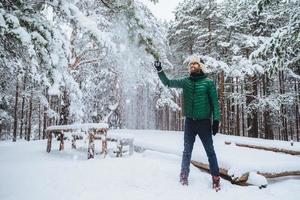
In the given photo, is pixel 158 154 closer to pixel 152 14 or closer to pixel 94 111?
pixel 152 14

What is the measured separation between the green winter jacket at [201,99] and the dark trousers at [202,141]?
5.3 inches

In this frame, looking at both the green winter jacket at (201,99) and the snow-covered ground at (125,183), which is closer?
the snow-covered ground at (125,183)

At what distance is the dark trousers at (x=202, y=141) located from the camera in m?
5.32

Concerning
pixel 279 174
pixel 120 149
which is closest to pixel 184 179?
pixel 279 174

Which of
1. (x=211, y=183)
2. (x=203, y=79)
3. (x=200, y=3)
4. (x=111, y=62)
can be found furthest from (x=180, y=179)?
(x=200, y=3)

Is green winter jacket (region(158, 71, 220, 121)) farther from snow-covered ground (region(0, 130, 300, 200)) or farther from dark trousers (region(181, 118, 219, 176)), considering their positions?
snow-covered ground (region(0, 130, 300, 200))

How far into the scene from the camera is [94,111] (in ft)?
80.9

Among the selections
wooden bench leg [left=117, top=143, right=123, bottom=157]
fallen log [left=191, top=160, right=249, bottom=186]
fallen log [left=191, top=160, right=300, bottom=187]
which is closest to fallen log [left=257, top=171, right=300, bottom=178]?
fallen log [left=191, top=160, right=300, bottom=187]

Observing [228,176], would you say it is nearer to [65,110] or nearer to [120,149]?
[120,149]

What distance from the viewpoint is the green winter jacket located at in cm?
538

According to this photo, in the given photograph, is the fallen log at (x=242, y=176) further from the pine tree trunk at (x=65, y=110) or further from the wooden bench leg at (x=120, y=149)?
the pine tree trunk at (x=65, y=110)

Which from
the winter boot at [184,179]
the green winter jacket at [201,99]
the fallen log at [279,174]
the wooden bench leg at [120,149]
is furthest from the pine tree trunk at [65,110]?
the fallen log at [279,174]

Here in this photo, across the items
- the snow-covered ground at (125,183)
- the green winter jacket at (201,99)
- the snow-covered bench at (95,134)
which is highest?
the green winter jacket at (201,99)

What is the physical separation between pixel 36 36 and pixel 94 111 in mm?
19776
